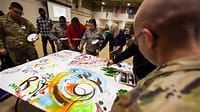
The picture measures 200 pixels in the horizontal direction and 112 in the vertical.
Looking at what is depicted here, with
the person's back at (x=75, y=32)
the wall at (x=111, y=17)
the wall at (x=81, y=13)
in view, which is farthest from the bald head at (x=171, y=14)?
the wall at (x=111, y=17)

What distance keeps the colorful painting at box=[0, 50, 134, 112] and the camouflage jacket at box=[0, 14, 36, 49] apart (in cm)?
53

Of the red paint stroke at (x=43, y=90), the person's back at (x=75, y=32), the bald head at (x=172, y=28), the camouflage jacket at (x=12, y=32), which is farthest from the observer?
the person's back at (x=75, y=32)

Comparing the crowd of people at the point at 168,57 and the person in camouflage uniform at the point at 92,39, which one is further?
the person in camouflage uniform at the point at 92,39

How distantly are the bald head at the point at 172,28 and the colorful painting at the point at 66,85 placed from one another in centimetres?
98

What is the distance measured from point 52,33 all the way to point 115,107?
380 cm

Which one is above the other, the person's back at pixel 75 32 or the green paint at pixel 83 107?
the person's back at pixel 75 32

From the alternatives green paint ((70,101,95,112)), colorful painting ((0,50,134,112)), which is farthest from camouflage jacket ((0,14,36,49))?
green paint ((70,101,95,112))

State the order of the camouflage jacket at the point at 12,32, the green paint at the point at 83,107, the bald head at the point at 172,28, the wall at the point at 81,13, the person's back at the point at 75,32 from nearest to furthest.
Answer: the bald head at the point at 172,28 → the green paint at the point at 83,107 → the camouflage jacket at the point at 12,32 → the person's back at the point at 75,32 → the wall at the point at 81,13

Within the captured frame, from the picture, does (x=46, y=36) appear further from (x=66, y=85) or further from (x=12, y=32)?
(x=66, y=85)

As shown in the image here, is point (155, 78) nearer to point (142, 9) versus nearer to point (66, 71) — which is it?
point (142, 9)

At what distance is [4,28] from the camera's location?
7.88 ft

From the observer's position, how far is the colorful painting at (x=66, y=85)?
1413 millimetres

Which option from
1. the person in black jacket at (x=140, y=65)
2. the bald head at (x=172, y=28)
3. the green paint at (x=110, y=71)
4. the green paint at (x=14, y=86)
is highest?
the bald head at (x=172, y=28)

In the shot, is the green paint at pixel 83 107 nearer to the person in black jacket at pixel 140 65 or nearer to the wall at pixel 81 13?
the person in black jacket at pixel 140 65
